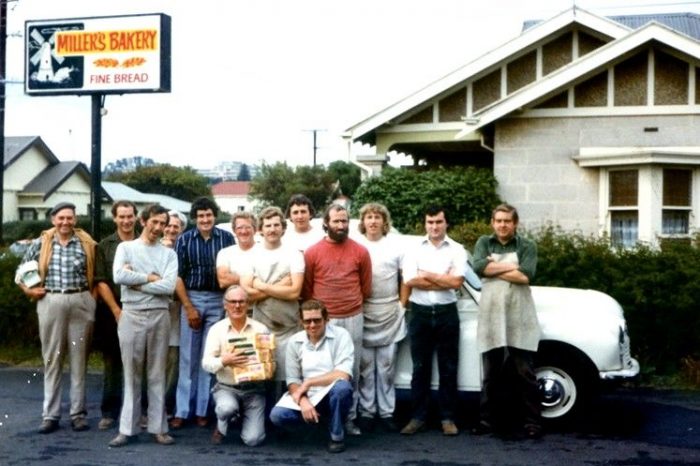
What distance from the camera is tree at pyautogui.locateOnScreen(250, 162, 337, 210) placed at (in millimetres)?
70938

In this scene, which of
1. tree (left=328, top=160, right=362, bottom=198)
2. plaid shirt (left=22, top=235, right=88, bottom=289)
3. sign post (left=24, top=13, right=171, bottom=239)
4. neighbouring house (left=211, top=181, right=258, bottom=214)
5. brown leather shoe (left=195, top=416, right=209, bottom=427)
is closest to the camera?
plaid shirt (left=22, top=235, right=88, bottom=289)

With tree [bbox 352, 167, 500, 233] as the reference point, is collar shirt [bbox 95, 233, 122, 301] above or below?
below

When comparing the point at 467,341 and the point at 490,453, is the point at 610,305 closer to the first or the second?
the point at 467,341

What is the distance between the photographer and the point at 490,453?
8.25 metres

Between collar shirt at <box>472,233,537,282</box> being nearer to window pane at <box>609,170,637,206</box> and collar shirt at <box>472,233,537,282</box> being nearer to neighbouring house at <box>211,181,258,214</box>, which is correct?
window pane at <box>609,170,637,206</box>

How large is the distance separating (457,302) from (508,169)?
908 centimetres

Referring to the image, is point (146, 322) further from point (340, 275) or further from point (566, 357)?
point (566, 357)

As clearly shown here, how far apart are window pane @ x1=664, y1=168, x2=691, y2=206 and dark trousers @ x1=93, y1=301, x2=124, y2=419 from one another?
10.6 meters

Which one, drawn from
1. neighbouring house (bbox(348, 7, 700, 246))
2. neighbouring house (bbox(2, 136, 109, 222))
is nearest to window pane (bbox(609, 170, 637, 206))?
neighbouring house (bbox(348, 7, 700, 246))

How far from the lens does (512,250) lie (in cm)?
890

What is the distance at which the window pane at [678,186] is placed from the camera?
16891mm

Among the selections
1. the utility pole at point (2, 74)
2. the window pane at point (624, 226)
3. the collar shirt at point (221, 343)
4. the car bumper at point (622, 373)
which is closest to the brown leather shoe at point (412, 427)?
the collar shirt at point (221, 343)

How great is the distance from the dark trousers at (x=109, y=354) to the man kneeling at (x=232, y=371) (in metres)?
1.08

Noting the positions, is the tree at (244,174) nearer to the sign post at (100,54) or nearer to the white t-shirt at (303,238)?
the sign post at (100,54)
